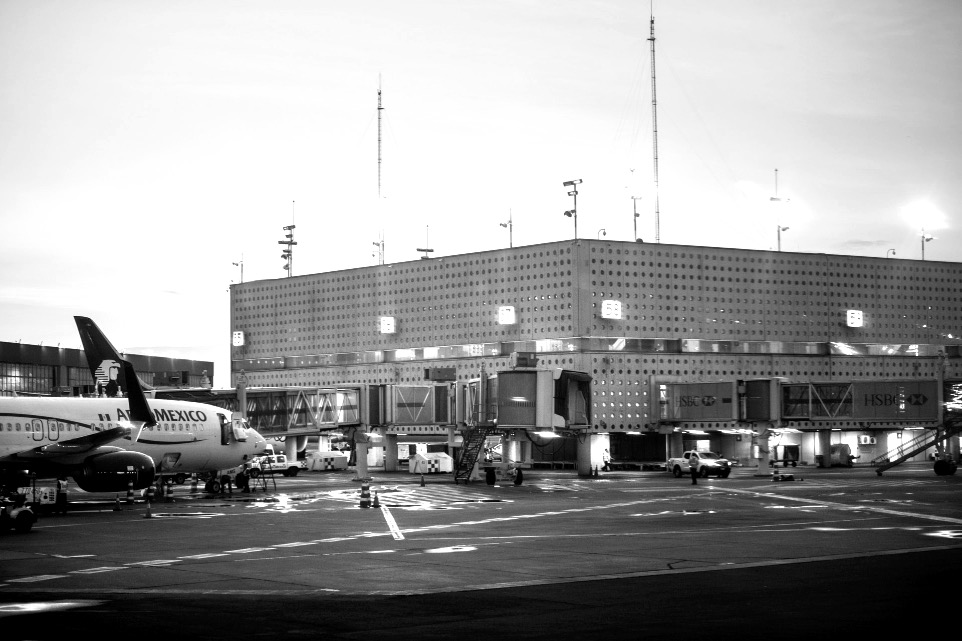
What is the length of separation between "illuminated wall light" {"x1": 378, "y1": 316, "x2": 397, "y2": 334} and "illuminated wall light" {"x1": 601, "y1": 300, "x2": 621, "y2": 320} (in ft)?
67.2

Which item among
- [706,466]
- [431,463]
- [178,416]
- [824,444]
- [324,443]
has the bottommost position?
[431,463]

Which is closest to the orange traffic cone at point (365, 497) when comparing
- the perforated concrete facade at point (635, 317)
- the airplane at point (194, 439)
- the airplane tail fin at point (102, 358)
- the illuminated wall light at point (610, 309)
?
the airplane at point (194, 439)

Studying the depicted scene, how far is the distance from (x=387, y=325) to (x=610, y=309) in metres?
21.5

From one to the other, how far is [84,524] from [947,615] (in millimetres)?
27511

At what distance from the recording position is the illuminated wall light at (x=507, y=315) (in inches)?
3516

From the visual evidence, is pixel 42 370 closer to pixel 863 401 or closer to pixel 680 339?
pixel 680 339

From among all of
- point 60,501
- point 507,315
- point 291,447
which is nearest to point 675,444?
point 507,315

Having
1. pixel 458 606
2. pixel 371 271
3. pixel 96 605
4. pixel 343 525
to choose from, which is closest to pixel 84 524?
pixel 343 525

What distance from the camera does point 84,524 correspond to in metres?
36.0

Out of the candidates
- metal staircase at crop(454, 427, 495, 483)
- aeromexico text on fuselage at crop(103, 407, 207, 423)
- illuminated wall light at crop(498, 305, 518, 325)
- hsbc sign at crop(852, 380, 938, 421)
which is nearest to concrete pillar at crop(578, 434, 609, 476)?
illuminated wall light at crop(498, 305, 518, 325)

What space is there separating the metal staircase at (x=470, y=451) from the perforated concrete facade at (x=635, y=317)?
20.2 m

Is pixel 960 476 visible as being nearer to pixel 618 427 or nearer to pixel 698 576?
pixel 618 427

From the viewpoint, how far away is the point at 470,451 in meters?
64.6

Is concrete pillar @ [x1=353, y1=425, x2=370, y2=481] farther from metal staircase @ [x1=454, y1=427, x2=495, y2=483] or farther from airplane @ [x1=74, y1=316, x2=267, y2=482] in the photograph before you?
airplane @ [x1=74, y1=316, x2=267, y2=482]
